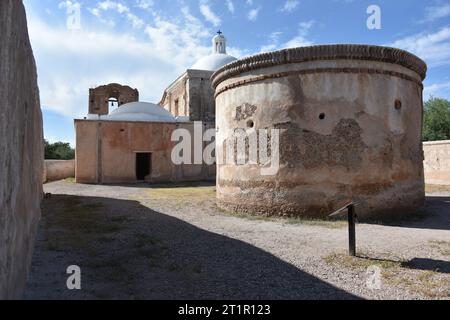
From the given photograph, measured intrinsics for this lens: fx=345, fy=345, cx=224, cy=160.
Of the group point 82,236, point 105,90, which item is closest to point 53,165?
point 105,90

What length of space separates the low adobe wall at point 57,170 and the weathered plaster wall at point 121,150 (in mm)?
4127

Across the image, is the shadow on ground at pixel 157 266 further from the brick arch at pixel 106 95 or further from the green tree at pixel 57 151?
the green tree at pixel 57 151

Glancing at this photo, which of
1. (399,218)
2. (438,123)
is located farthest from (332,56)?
(438,123)

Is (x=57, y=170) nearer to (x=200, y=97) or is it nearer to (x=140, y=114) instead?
(x=140, y=114)

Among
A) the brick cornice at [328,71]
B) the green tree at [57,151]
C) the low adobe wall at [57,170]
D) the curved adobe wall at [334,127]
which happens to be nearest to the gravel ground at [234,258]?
the curved adobe wall at [334,127]

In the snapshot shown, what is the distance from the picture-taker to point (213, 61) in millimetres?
27516

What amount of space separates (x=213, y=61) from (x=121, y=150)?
1222cm

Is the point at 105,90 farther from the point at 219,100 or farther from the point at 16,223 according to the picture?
the point at 16,223

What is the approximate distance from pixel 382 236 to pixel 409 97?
4.17 m

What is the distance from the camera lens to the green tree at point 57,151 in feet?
135

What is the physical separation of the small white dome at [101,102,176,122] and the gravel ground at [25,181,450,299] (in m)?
11.8

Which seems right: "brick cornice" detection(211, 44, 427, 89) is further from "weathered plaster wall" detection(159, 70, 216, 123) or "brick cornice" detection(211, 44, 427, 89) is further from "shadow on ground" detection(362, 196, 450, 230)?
"weathered plaster wall" detection(159, 70, 216, 123)

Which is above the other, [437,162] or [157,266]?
[437,162]

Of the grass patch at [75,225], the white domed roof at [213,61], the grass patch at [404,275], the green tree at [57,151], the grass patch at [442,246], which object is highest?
the white domed roof at [213,61]
